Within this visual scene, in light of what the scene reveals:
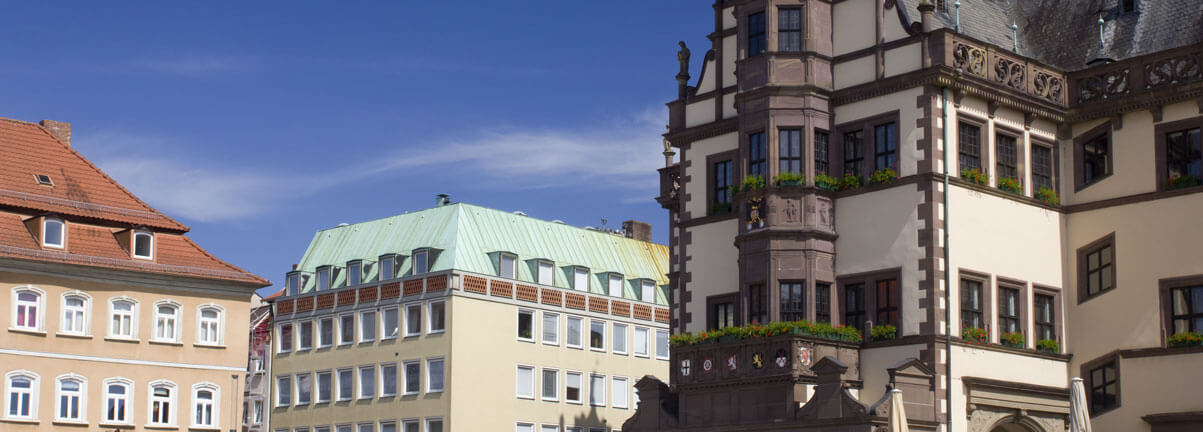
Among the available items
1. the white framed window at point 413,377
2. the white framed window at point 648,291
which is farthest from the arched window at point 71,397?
the white framed window at point 648,291

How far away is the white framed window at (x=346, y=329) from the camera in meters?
83.1

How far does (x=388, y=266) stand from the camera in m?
82.6

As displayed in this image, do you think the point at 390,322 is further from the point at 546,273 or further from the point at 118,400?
the point at 118,400

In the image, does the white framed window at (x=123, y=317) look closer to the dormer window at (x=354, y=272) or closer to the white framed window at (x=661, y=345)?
the dormer window at (x=354, y=272)

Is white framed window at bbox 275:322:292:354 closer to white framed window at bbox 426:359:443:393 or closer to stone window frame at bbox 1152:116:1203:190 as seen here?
white framed window at bbox 426:359:443:393

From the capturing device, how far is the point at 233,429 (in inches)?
2461

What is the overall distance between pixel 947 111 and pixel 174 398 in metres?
28.8

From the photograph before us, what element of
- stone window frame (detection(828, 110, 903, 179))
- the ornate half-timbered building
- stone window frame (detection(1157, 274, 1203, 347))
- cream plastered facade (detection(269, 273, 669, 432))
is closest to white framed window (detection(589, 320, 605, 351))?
cream plastered facade (detection(269, 273, 669, 432))

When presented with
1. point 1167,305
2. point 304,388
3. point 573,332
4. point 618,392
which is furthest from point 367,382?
point 1167,305

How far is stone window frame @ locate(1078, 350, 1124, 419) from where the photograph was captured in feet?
153

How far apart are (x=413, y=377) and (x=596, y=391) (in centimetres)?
940

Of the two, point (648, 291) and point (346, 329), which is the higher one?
point (648, 291)

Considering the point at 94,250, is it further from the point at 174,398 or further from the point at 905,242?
the point at 905,242

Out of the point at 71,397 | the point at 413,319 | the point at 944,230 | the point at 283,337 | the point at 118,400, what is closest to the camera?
the point at 944,230
